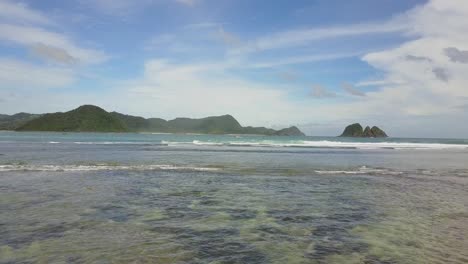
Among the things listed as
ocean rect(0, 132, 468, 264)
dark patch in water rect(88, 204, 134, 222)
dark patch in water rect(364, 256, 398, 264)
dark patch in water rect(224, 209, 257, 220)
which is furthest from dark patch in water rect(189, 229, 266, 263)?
dark patch in water rect(88, 204, 134, 222)

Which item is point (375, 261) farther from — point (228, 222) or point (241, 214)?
point (241, 214)

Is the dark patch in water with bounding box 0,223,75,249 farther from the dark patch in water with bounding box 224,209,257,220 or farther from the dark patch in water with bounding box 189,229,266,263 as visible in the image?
the dark patch in water with bounding box 224,209,257,220

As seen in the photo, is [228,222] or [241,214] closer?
[228,222]

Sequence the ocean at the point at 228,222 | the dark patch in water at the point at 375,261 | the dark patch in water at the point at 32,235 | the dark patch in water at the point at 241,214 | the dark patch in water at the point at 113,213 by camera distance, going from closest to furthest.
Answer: the dark patch in water at the point at 375,261 < the ocean at the point at 228,222 < the dark patch in water at the point at 32,235 < the dark patch in water at the point at 113,213 < the dark patch in water at the point at 241,214

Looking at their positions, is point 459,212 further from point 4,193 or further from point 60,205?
point 4,193

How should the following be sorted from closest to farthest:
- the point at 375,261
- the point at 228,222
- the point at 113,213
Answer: the point at 375,261 → the point at 228,222 → the point at 113,213

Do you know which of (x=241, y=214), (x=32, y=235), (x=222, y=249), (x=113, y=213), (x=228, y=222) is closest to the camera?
(x=222, y=249)

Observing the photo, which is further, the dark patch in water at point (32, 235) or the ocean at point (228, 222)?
the dark patch in water at point (32, 235)

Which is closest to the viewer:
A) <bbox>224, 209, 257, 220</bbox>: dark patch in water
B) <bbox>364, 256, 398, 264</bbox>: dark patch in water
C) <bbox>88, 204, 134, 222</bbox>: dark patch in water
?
<bbox>364, 256, 398, 264</bbox>: dark patch in water

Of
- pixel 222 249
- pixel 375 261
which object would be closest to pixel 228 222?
pixel 222 249

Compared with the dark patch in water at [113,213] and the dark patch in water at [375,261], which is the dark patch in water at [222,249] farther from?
the dark patch in water at [113,213]

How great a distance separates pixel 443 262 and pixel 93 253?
7.53 meters

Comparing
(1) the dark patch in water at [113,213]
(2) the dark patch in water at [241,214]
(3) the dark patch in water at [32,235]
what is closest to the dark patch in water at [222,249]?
(2) the dark patch in water at [241,214]

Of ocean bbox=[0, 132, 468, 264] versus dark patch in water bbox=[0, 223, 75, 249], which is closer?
ocean bbox=[0, 132, 468, 264]
